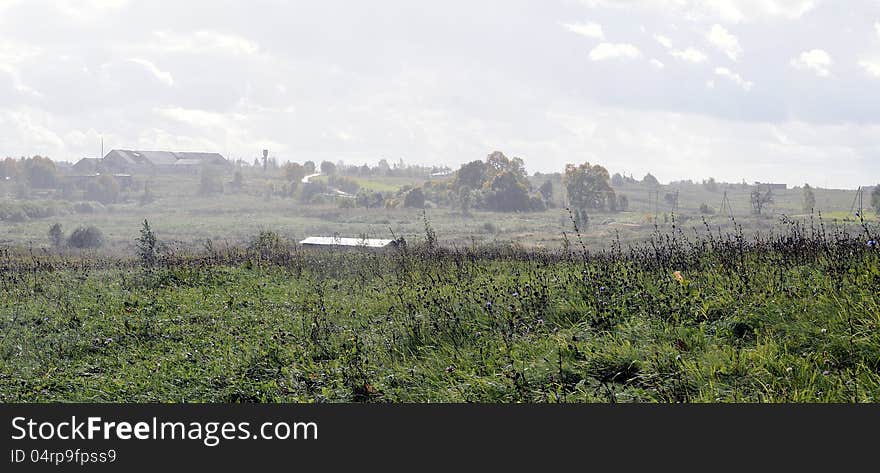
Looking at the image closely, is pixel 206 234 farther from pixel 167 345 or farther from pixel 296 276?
pixel 167 345

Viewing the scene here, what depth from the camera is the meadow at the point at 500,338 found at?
6117 millimetres

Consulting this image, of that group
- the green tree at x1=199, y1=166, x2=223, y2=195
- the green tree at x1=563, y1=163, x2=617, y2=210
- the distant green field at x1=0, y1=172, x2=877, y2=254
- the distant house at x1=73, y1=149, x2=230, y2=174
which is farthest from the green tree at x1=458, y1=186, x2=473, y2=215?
the distant house at x1=73, y1=149, x2=230, y2=174

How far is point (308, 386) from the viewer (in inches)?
291

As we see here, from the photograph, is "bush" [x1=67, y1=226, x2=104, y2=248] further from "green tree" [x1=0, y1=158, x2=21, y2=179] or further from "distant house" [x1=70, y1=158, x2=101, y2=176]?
"distant house" [x1=70, y1=158, x2=101, y2=176]

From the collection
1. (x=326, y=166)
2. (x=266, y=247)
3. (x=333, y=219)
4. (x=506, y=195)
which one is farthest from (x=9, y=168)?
(x=266, y=247)

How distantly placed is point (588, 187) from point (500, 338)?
253 feet

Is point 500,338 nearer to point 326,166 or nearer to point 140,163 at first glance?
point 140,163

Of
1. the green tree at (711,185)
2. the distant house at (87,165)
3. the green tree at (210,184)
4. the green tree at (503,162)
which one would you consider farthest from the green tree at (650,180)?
the distant house at (87,165)

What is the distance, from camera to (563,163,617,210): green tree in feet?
271

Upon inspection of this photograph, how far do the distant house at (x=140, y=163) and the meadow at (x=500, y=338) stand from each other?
137m

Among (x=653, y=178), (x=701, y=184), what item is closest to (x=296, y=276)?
(x=653, y=178)

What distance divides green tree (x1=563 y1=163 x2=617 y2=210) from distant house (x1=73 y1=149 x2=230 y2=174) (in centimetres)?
9047

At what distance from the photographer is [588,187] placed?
273 ft

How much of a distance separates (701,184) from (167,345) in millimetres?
153420
